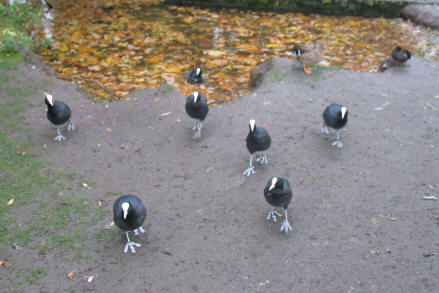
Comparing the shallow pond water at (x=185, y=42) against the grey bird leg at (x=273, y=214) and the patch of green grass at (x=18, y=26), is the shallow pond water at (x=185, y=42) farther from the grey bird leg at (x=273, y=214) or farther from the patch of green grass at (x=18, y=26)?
the grey bird leg at (x=273, y=214)

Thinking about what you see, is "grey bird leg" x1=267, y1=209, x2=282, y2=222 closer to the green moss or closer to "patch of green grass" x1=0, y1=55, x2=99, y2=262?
"patch of green grass" x1=0, y1=55, x2=99, y2=262

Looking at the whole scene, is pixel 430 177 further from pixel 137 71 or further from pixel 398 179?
pixel 137 71

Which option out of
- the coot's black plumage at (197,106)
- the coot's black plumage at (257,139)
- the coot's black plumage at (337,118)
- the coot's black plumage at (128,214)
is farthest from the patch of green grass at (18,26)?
the coot's black plumage at (337,118)

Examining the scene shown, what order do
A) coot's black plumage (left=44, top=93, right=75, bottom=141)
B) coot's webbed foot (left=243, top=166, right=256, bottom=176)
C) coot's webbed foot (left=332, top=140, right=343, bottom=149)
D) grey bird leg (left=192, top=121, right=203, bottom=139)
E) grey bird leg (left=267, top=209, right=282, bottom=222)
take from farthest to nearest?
1. grey bird leg (left=192, top=121, right=203, bottom=139)
2. coot's black plumage (left=44, top=93, right=75, bottom=141)
3. coot's webbed foot (left=332, top=140, right=343, bottom=149)
4. coot's webbed foot (left=243, top=166, right=256, bottom=176)
5. grey bird leg (left=267, top=209, right=282, bottom=222)

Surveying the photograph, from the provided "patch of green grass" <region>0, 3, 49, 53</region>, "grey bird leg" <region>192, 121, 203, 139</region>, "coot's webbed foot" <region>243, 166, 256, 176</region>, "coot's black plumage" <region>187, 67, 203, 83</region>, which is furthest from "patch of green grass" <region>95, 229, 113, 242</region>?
Answer: "patch of green grass" <region>0, 3, 49, 53</region>

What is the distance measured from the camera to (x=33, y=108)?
6.35 metres

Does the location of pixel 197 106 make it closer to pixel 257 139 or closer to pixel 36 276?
pixel 257 139

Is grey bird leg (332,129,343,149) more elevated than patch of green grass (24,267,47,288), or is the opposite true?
grey bird leg (332,129,343,149)

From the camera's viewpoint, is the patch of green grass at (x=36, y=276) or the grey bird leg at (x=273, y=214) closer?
the patch of green grass at (x=36, y=276)

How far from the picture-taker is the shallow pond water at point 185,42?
816 cm

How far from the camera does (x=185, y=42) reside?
981 cm

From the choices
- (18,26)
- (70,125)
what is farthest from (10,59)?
(18,26)

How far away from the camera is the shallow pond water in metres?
8.16

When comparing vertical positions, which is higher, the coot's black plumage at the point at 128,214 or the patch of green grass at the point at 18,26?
the patch of green grass at the point at 18,26
